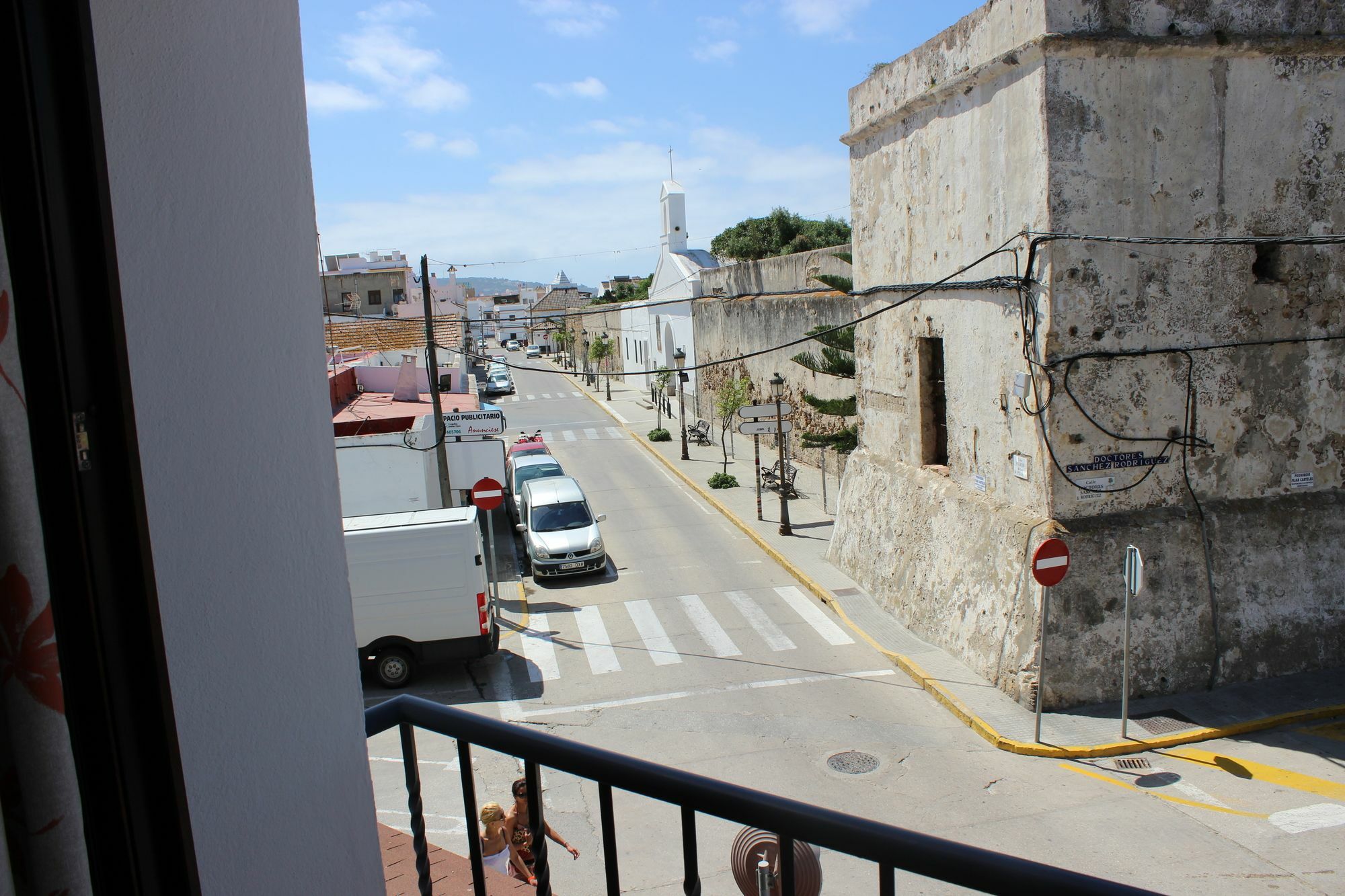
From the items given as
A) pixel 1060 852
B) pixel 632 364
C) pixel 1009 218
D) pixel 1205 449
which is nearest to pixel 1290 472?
pixel 1205 449

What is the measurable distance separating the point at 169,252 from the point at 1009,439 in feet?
35.0

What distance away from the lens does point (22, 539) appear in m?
1.26

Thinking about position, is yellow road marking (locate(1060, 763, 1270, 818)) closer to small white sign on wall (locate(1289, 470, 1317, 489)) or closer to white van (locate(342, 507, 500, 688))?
small white sign on wall (locate(1289, 470, 1317, 489))

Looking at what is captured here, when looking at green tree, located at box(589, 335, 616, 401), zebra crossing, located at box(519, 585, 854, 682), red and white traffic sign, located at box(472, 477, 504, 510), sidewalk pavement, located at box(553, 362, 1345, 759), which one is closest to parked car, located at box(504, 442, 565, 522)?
red and white traffic sign, located at box(472, 477, 504, 510)

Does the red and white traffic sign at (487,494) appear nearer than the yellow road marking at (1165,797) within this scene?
No

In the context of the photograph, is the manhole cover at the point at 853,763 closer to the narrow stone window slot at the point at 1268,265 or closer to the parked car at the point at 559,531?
the narrow stone window slot at the point at 1268,265

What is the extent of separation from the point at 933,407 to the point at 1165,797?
6123 millimetres

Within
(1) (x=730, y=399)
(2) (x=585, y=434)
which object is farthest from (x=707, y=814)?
(2) (x=585, y=434)

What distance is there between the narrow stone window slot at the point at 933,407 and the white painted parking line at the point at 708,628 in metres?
3.67

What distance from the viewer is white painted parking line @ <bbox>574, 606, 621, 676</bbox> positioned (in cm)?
1293

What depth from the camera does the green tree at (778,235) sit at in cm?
4150

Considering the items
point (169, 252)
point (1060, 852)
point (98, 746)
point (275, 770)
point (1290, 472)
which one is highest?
point (169, 252)

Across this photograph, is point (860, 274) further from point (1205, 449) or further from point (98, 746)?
point (98, 746)

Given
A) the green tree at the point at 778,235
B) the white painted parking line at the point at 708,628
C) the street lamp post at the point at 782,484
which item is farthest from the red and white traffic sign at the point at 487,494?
the green tree at the point at 778,235
